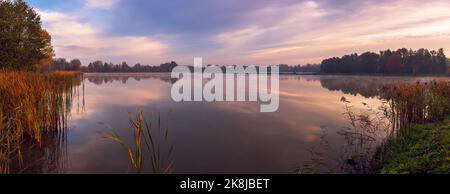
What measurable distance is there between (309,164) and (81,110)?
34.8 ft

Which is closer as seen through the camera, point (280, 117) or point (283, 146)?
point (283, 146)

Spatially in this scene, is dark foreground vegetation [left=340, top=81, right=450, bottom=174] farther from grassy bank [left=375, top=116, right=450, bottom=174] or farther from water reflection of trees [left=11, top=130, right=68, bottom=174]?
water reflection of trees [left=11, top=130, right=68, bottom=174]

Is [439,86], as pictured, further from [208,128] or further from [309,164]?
[208,128]

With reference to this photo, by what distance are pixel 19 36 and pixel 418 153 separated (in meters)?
28.5

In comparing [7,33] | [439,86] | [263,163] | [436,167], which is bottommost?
[263,163]

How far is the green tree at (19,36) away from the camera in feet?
70.0

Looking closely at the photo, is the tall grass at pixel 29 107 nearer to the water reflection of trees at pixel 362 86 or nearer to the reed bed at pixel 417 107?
the reed bed at pixel 417 107

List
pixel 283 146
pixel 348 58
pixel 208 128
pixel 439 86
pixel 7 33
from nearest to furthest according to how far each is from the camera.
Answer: pixel 283 146
pixel 208 128
pixel 439 86
pixel 7 33
pixel 348 58

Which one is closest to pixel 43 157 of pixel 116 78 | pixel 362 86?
pixel 362 86

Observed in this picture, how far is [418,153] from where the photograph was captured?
545 centimetres

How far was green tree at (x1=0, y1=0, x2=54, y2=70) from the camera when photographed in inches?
840

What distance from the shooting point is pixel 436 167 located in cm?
436

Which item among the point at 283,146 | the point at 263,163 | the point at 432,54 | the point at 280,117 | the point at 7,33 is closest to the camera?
the point at 263,163
